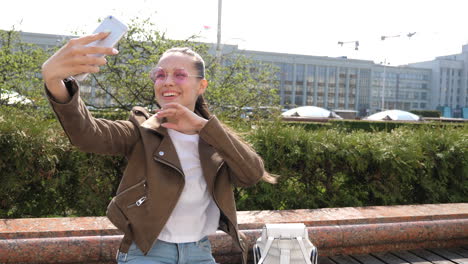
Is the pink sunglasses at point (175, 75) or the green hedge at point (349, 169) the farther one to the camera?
the green hedge at point (349, 169)

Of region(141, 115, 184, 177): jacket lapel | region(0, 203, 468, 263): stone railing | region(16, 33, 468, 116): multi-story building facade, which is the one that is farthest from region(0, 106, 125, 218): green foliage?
region(16, 33, 468, 116): multi-story building facade

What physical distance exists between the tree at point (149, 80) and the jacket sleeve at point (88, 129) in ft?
16.4

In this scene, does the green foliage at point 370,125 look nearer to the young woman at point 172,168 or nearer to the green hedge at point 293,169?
the green hedge at point 293,169

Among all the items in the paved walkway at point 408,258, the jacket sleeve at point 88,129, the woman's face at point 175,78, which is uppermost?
the woman's face at point 175,78

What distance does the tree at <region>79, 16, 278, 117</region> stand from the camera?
294 inches

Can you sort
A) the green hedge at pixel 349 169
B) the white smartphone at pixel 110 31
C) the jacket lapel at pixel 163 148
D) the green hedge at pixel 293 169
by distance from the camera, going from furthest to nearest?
the green hedge at pixel 349 169 < the green hedge at pixel 293 169 < the jacket lapel at pixel 163 148 < the white smartphone at pixel 110 31

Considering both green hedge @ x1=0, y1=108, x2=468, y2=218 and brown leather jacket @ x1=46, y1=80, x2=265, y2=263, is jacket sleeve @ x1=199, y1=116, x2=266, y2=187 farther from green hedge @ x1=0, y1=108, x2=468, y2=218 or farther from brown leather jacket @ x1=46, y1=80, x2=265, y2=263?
green hedge @ x1=0, y1=108, x2=468, y2=218

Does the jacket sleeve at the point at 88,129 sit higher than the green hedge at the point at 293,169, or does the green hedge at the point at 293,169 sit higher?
the jacket sleeve at the point at 88,129

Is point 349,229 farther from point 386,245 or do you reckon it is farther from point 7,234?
point 7,234

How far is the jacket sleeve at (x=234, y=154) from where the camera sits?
2.05m

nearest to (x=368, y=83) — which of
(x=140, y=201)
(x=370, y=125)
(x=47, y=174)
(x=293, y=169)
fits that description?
(x=370, y=125)


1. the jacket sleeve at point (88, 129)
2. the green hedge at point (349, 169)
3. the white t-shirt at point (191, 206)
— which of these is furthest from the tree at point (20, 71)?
the white t-shirt at point (191, 206)

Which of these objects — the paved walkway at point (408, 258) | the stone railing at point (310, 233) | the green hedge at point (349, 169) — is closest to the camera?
the stone railing at point (310, 233)

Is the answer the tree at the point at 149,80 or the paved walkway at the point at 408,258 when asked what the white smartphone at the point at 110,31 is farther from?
the tree at the point at 149,80
